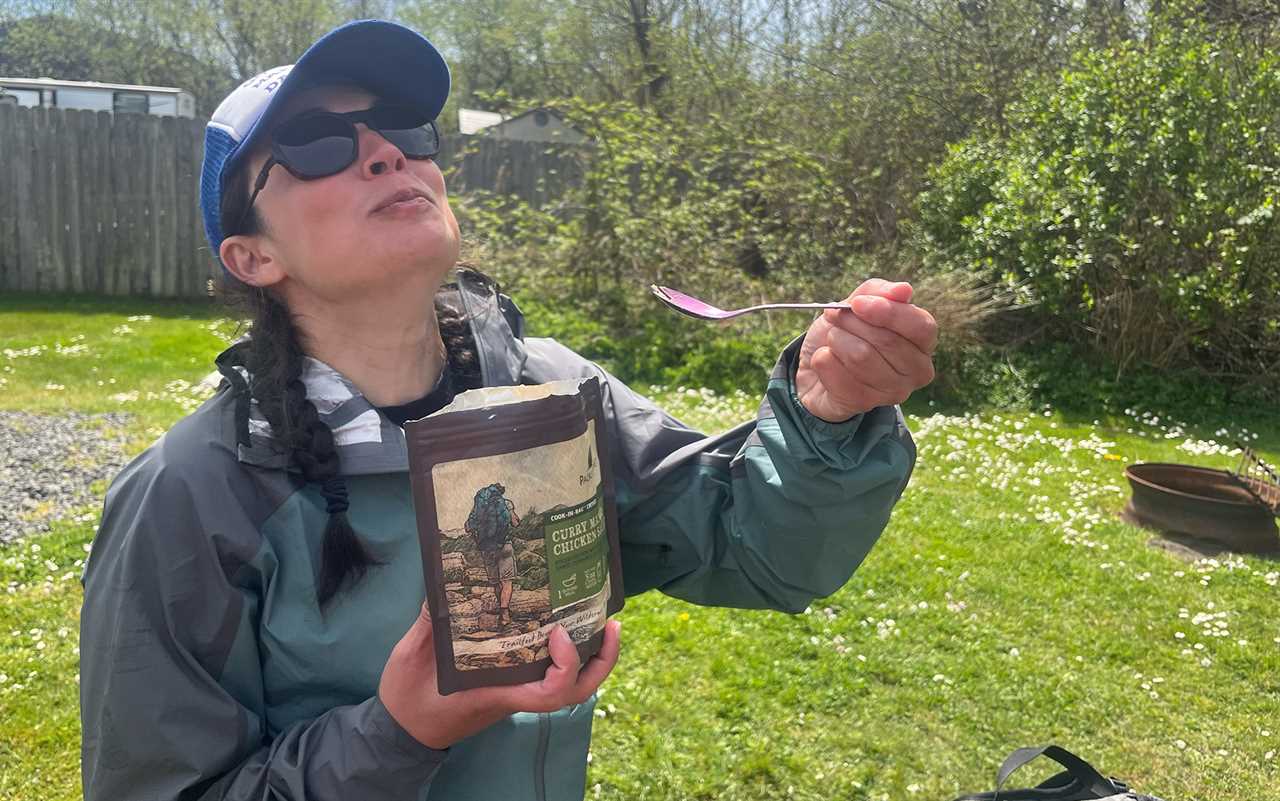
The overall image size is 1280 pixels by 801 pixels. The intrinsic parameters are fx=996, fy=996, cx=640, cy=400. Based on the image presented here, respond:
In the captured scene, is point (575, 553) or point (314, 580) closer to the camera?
point (575, 553)

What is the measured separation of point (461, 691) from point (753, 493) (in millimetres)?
645

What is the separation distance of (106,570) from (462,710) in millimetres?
570

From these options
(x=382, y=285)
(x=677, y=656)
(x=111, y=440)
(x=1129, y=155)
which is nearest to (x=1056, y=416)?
(x=1129, y=155)

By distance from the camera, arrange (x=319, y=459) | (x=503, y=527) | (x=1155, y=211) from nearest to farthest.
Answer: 1. (x=503, y=527)
2. (x=319, y=459)
3. (x=1155, y=211)

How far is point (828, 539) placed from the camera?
5.32ft

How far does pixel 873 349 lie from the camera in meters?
1.43

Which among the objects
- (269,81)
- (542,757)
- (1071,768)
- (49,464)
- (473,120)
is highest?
(473,120)

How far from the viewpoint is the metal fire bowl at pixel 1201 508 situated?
552 centimetres

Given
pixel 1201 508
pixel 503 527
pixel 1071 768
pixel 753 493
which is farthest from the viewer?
pixel 1201 508

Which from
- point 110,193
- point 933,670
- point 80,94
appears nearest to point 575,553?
point 933,670

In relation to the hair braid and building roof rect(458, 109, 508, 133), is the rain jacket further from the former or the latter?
building roof rect(458, 109, 508, 133)

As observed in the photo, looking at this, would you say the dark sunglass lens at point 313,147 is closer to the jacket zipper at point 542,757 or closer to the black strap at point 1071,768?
the jacket zipper at point 542,757

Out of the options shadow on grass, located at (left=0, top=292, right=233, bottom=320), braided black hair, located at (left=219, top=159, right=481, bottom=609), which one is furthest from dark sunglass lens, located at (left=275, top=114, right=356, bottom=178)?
shadow on grass, located at (left=0, top=292, right=233, bottom=320)

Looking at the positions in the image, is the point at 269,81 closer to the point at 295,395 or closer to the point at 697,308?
the point at 295,395
